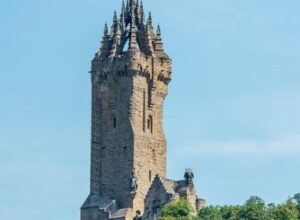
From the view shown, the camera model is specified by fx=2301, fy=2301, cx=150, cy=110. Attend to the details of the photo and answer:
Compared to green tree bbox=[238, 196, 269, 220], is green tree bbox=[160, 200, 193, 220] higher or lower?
higher

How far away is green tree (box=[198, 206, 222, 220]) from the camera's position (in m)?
173

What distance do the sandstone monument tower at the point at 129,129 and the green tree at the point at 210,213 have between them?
32.0 feet

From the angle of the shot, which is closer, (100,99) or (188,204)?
(188,204)

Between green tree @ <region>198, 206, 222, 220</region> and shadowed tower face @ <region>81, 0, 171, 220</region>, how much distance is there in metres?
12.7

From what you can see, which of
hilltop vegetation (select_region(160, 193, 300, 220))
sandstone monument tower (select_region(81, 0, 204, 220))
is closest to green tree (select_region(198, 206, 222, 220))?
hilltop vegetation (select_region(160, 193, 300, 220))

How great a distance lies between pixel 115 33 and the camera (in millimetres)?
195875

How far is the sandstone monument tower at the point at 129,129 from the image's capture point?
18825cm

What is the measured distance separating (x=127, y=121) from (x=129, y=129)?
0.69 meters

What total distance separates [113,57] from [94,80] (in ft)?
8.50

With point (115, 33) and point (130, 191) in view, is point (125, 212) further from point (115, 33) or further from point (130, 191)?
point (115, 33)

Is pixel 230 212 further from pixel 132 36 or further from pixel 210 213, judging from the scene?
pixel 132 36

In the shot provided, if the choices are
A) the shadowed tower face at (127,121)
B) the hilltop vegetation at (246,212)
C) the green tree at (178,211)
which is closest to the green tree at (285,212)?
the hilltop vegetation at (246,212)

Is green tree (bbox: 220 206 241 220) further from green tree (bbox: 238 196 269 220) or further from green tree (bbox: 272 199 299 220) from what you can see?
green tree (bbox: 272 199 299 220)

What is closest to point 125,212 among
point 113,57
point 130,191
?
point 130,191
